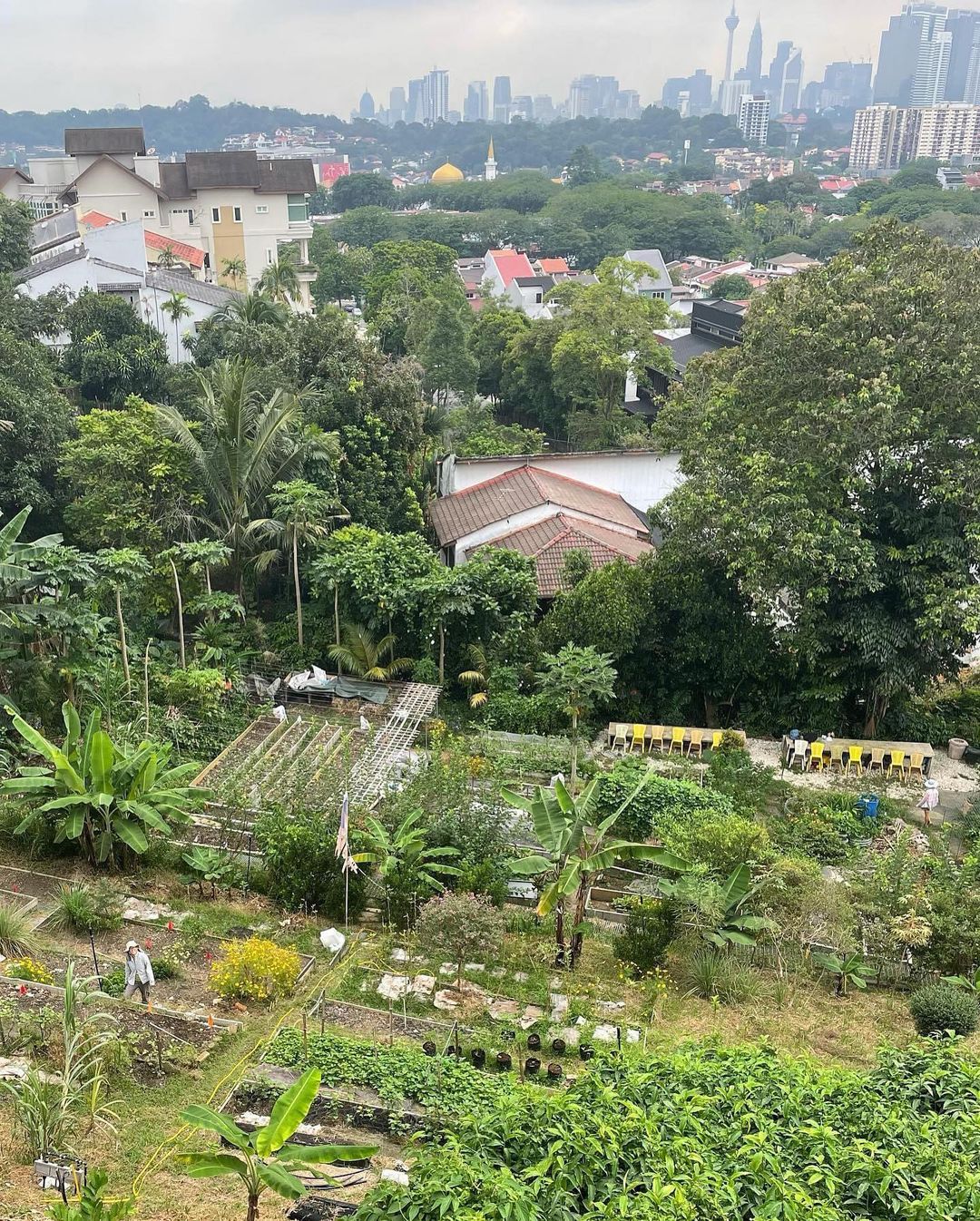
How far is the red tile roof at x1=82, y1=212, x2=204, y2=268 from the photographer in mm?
49806

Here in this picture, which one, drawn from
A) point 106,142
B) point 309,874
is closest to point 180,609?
point 309,874

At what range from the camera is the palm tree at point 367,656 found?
18844 mm

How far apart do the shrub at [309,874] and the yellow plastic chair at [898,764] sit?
9.70 metres

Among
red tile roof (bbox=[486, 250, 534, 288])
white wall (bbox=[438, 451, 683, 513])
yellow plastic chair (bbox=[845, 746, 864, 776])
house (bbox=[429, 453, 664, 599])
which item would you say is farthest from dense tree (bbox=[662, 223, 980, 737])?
red tile roof (bbox=[486, 250, 534, 288])

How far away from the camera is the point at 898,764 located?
1770 centimetres

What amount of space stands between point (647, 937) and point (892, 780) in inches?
302

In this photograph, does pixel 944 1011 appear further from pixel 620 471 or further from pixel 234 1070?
pixel 620 471

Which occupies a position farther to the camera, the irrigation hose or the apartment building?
the apartment building

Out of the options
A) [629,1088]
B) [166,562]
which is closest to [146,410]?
[166,562]

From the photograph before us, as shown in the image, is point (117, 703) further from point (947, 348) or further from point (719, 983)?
point (947, 348)

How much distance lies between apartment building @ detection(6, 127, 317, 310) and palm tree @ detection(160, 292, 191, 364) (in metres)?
17.3

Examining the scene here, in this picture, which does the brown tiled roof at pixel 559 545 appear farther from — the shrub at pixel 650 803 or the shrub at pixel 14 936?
the shrub at pixel 14 936

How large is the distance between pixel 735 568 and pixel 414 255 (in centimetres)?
4643

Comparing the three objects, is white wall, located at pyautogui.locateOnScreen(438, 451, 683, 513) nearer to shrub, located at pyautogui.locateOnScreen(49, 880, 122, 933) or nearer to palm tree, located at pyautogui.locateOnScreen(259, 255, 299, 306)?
palm tree, located at pyautogui.locateOnScreen(259, 255, 299, 306)
